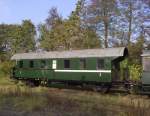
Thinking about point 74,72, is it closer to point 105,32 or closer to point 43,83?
point 43,83

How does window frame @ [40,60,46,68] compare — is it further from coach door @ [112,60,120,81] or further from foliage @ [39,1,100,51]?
foliage @ [39,1,100,51]

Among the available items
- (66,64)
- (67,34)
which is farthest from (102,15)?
(66,64)

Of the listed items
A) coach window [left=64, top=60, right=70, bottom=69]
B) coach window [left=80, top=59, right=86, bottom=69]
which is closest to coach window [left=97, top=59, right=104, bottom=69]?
coach window [left=80, top=59, right=86, bottom=69]

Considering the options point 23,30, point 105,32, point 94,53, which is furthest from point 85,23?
point 23,30

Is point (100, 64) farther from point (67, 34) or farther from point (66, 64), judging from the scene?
point (67, 34)

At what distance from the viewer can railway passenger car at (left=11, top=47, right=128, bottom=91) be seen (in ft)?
84.5

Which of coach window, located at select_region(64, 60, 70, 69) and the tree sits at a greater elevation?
the tree

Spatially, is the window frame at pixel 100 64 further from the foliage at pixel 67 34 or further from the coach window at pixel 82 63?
the foliage at pixel 67 34

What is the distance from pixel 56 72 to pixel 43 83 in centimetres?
256

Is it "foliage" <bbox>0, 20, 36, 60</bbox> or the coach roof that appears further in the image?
"foliage" <bbox>0, 20, 36, 60</bbox>

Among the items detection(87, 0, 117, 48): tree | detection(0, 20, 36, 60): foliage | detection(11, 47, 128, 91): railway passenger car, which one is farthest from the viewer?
detection(0, 20, 36, 60): foliage

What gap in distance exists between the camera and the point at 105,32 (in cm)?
4044

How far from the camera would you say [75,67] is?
2775 centimetres

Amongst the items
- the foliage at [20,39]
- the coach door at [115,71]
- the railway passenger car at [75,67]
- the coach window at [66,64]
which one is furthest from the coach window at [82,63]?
the foliage at [20,39]
